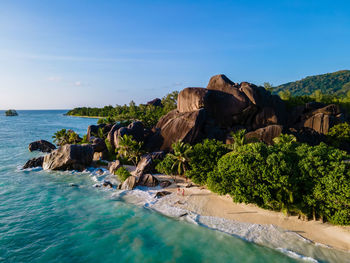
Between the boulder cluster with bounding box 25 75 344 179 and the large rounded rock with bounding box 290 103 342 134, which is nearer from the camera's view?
the boulder cluster with bounding box 25 75 344 179

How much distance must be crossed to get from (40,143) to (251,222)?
239ft

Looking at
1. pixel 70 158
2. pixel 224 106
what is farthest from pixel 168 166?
pixel 224 106

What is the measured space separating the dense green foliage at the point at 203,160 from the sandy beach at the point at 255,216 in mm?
2238

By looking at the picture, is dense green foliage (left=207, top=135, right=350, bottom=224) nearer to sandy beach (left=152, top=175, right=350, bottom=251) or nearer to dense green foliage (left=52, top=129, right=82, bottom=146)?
sandy beach (left=152, top=175, right=350, bottom=251)

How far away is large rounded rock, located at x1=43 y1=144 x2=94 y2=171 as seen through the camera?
47.8 meters

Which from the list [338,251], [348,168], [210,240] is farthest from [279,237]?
[348,168]

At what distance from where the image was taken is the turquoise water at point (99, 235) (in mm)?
21047

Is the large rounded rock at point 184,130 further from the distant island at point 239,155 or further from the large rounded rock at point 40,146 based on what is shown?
the large rounded rock at point 40,146

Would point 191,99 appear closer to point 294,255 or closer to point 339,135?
point 339,135

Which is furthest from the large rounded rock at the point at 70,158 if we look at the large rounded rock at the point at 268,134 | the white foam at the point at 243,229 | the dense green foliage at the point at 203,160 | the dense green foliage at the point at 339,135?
the dense green foliage at the point at 339,135

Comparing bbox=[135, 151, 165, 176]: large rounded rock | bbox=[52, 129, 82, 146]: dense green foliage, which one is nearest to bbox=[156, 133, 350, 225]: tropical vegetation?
bbox=[135, 151, 165, 176]: large rounded rock

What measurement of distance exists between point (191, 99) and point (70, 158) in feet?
119

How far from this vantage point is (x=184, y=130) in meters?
50.2

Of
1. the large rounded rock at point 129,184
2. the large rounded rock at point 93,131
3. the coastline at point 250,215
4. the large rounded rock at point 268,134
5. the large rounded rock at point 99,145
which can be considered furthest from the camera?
the large rounded rock at point 93,131
